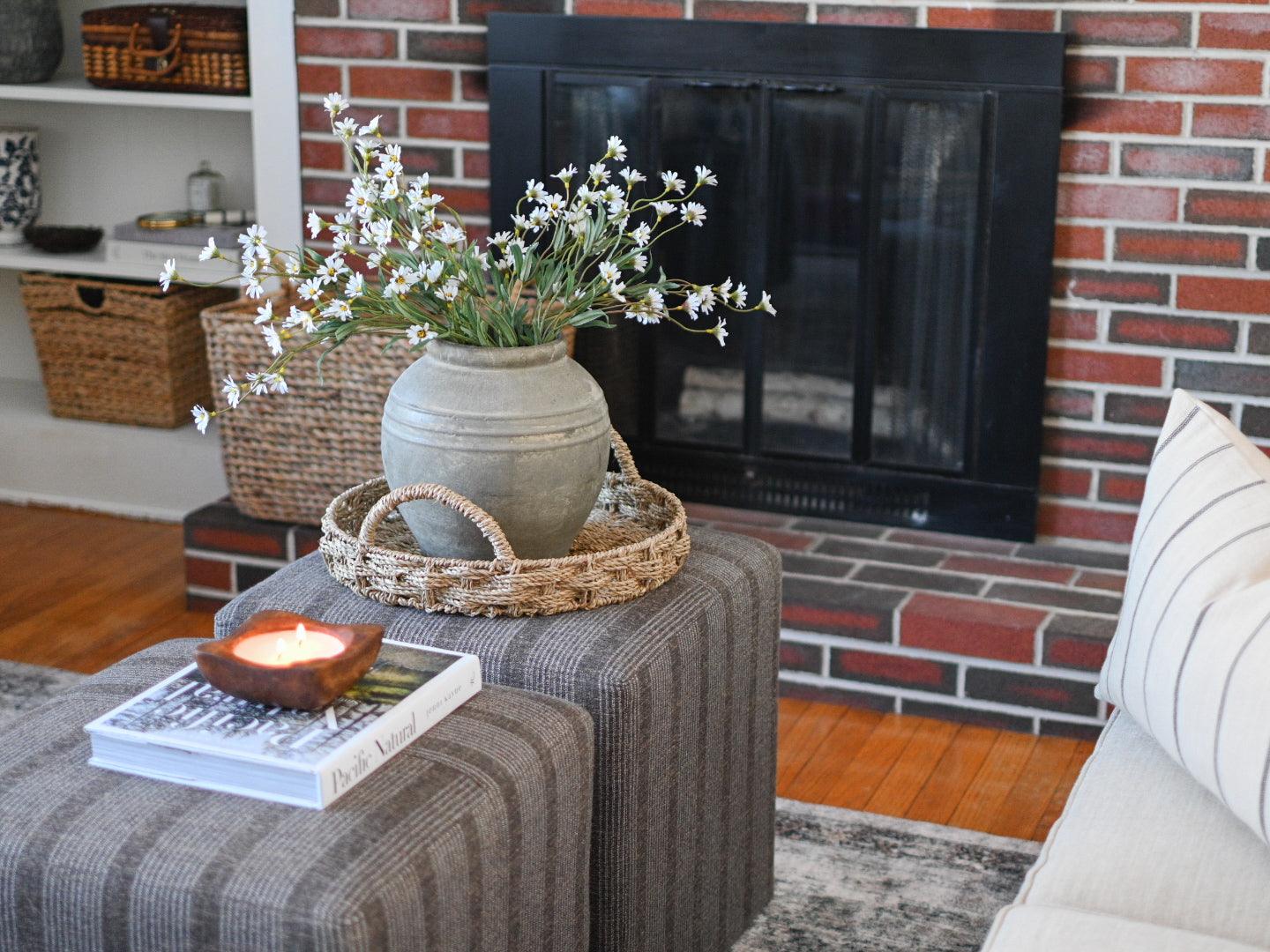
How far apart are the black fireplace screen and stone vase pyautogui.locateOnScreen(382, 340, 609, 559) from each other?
3.84ft

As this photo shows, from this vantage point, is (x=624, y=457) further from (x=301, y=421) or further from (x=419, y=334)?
(x=301, y=421)

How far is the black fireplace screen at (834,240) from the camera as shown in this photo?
8.18 ft

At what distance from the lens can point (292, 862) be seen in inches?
42.8

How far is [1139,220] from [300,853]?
1.83 metres

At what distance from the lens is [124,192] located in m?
3.58

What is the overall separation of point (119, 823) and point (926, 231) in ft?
5.82

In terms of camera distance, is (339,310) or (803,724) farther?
(803,724)

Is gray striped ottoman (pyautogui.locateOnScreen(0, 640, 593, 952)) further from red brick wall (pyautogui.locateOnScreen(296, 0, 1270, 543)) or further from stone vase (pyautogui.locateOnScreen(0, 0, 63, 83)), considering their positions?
stone vase (pyautogui.locateOnScreen(0, 0, 63, 83))

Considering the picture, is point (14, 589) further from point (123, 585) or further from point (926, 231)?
point (926, 231)

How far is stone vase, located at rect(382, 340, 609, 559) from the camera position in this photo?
58.3 inches

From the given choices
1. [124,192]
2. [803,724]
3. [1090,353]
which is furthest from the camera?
[124,192]

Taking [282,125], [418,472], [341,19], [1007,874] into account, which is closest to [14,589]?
[282,125]

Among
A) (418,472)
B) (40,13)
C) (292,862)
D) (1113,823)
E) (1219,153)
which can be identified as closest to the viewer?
(292,862)

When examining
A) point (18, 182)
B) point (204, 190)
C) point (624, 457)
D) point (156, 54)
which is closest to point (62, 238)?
point (18, 182)
